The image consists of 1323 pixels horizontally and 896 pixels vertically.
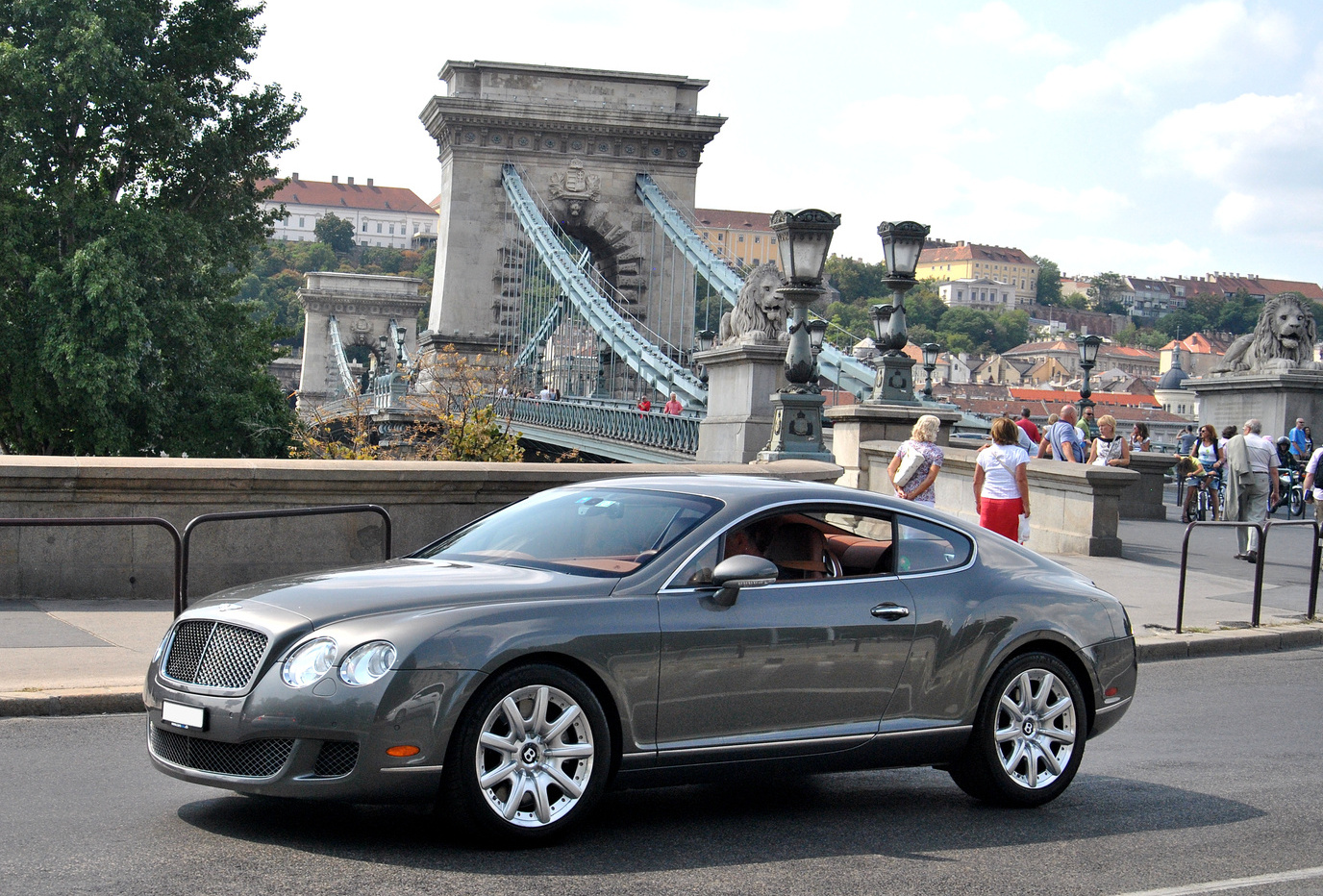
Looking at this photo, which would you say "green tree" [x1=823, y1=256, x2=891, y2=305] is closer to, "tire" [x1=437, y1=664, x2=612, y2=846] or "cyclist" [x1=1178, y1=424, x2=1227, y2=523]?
"cyclist" [x1=1178, y1=424, x2=1227, y2=523]

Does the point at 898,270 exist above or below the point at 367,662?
above

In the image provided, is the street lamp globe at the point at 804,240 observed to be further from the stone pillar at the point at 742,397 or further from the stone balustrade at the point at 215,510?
the stone balustrade at the point at 215,510

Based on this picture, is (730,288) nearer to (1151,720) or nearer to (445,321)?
(445,321)

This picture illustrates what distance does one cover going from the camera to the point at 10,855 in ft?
15.8

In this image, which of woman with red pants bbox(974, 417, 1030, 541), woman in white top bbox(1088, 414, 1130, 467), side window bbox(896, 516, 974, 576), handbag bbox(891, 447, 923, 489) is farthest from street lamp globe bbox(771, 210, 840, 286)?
side window bbox(896, 516, 974, 576)

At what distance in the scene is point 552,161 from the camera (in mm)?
49344

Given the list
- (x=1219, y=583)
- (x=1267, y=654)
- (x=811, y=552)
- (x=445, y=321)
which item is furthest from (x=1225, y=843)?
(x=445, y=321)

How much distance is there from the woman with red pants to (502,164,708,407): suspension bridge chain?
64.1ft

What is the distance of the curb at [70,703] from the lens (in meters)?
7.32

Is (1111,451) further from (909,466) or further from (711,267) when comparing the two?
(711,267)

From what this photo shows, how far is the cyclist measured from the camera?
22.7m

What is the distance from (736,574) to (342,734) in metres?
1.53

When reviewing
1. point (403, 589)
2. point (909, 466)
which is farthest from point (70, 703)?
point (909, 466)

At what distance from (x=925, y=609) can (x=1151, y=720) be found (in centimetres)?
327
